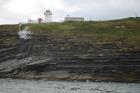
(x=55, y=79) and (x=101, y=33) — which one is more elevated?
(x=101, y=33)

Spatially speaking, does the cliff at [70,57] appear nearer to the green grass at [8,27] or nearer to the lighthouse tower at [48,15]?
the green grass at [8,27]

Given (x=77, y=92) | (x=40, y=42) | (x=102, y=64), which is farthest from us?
(x=40, y=42)

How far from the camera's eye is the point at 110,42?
111938 millimetres

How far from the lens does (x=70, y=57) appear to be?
4341 inches

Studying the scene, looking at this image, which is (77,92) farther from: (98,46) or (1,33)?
(1,33)

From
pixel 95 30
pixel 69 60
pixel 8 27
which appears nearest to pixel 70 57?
pixel 69 60

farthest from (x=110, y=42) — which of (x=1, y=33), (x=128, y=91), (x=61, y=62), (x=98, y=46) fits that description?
(x=128, y=91)

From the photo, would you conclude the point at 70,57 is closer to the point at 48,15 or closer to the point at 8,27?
the point at 8,27

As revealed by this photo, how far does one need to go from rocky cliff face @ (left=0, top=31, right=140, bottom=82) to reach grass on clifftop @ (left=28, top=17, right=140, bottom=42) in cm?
229

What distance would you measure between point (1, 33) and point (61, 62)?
19.4 m

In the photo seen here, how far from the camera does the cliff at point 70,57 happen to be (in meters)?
108

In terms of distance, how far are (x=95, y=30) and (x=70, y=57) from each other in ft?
43.7

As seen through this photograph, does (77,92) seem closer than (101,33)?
Yes

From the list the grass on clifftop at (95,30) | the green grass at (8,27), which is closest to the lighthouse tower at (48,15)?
the grass on clifftop at (95,30)
